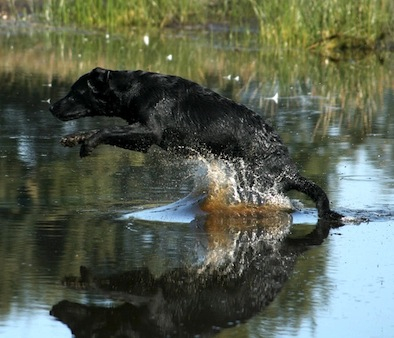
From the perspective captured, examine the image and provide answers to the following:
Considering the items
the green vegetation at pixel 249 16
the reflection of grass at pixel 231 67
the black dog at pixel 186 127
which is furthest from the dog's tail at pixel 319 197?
the green vegetation at pixel 249 16

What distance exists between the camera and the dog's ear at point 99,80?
8.73 meters

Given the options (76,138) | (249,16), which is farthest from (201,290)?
(249,16)

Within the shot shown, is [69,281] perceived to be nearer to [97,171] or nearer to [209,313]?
[209,313]

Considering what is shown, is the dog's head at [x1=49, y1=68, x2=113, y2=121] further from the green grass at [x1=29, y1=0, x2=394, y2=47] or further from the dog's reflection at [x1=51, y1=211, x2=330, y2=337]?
the green grass at [x1=29, y1=0, x2=394, y2=47]

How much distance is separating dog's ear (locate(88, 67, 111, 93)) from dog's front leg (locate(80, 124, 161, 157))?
1.12 ft

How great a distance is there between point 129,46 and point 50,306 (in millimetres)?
14496

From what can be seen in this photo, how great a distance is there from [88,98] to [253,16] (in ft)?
50.2

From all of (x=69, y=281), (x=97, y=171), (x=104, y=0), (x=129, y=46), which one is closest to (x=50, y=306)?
(x=69, y=281)

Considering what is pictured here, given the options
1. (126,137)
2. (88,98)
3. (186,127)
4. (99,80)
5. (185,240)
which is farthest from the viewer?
(88,98)

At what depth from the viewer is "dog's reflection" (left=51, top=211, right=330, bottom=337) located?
219 inches

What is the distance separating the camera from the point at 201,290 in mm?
6250

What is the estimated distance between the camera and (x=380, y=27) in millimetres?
19672

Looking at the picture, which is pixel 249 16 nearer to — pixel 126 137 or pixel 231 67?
pixel 231 67

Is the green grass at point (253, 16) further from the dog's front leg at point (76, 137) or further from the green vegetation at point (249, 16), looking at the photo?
the dog's front leg at point (76, 137)
